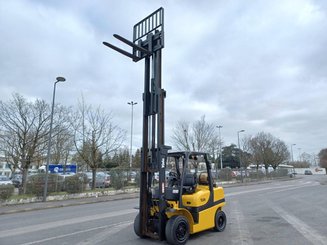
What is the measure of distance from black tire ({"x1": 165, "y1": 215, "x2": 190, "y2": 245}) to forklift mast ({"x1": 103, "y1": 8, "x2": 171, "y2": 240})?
1.07 feet

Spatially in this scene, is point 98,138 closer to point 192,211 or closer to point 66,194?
point 66,194

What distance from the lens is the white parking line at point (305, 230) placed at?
759 centimetres

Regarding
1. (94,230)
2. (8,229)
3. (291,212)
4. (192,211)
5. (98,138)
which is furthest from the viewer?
(98,138)

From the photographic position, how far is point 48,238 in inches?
327

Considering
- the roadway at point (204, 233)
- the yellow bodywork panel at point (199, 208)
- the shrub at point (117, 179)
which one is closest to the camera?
the yellow bodywork panel at point (199, 208)

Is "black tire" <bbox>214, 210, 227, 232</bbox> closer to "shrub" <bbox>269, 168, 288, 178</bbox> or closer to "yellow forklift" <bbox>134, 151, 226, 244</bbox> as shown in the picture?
"yellow forklift" <bbox>134, 151, 226, 244</bbox>

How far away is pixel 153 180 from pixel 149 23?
443cm

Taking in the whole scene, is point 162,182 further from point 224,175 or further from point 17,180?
point 224,175

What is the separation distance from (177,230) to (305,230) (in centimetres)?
419

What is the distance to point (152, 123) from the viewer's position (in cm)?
803

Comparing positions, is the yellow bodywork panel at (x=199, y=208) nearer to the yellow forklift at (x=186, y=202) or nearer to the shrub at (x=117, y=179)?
the yellow forklift at (x=186, y=202)

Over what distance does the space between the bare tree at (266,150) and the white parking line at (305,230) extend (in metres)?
57.2

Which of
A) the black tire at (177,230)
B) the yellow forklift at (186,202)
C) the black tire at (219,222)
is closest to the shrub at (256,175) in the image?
the black tire at (219,222)

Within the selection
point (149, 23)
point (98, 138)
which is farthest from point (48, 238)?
point (98, 138)
